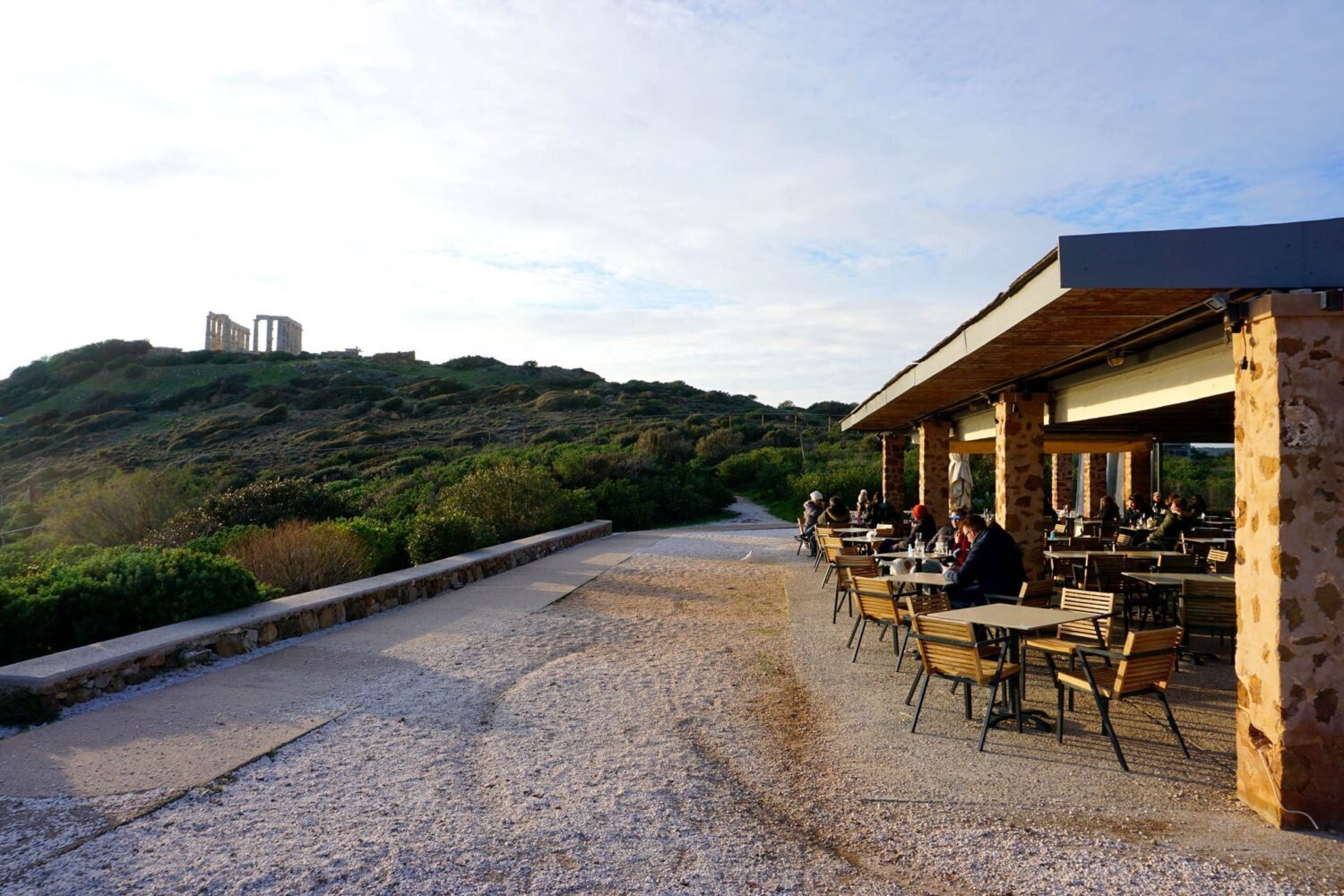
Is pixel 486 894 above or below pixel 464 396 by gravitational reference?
below

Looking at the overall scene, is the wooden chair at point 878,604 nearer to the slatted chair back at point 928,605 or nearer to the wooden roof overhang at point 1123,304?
the slatted chair back at point 928,605

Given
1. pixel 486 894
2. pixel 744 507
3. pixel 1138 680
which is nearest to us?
pixel 486 894

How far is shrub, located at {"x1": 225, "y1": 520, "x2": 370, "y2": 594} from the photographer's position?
1022 cm

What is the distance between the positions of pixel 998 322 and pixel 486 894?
464 cm

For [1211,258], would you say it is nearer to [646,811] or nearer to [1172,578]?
[646,811]

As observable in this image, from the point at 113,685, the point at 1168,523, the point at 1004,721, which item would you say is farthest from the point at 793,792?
the point at 1168,523

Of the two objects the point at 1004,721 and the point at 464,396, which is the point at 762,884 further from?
the point at 464,396

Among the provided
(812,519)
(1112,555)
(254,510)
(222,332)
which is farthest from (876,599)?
(222,332)

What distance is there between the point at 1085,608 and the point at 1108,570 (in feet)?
8.40

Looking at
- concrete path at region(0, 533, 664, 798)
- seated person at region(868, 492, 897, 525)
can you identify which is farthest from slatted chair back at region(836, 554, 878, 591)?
seated person at region(868, 492, 897, 525)

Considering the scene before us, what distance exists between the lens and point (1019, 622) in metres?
5.45

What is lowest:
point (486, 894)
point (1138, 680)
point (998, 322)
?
point (486, 894)

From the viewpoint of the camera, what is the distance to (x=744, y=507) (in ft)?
92.2

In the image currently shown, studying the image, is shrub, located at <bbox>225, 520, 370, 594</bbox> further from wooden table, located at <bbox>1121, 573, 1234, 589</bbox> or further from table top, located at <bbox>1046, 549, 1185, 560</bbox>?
wooden table, located at <bbox>1121, 573, 1234, 589</bbox>
